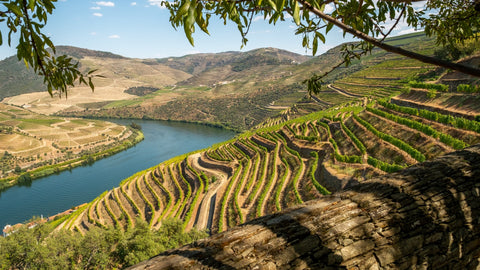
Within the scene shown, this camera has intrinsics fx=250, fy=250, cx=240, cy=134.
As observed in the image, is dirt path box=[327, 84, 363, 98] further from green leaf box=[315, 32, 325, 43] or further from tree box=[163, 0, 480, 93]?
green leaf box=[315, 32, 325, 43]

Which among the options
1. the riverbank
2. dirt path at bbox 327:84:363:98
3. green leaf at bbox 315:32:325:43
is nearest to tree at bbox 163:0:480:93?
green leaf at bbox 315:32:325:43

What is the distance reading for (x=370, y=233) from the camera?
7.87 feet

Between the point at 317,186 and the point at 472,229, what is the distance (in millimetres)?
19620

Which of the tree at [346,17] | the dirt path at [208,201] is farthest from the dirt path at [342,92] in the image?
the tree at [346,17]

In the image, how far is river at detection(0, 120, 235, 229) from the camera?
5638 cm

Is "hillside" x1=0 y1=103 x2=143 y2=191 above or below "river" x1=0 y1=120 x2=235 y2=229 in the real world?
above

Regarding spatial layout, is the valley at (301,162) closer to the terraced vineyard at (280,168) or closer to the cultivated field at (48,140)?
the terraced vineyard at (280,168)

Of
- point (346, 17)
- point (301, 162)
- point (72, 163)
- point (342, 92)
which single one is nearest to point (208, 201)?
point (301, 162)

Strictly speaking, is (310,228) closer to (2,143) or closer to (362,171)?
(362,171)

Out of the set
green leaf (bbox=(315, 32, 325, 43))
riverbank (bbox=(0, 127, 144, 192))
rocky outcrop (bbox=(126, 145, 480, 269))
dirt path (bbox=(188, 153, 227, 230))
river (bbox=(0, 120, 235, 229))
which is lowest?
river (bbox=(0, 120, 235, 229))

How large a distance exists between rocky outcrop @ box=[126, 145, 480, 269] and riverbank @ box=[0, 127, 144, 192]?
88.8m

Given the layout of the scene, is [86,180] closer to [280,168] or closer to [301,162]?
[280,168]

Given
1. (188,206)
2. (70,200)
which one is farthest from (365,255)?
(70,200)

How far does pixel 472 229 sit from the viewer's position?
2.75 meters
